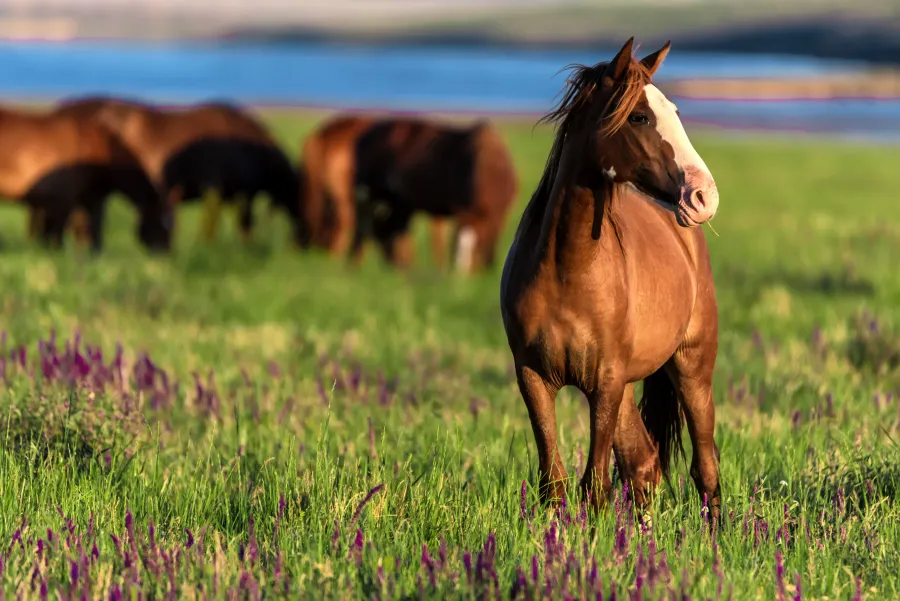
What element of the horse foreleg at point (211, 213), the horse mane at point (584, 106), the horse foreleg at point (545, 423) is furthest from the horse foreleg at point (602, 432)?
the horse foreleg at point (211, 213)

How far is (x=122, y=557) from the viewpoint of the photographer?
3.68m

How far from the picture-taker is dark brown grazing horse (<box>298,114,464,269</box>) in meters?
17.3

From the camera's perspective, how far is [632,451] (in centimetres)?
486

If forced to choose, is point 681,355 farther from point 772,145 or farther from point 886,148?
point 886,148

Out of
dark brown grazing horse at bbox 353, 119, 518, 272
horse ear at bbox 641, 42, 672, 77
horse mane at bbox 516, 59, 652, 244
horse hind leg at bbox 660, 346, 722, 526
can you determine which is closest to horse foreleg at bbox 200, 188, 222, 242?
dark brown grazing horse at bbox 353, 119, 518, 272

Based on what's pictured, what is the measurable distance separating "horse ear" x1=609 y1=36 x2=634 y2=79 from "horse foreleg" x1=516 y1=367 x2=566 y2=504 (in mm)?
1108

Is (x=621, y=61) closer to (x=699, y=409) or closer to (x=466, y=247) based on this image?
(x=699, y=409)

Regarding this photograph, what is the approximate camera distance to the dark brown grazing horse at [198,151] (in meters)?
17.2

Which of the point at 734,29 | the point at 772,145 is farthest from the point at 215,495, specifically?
the point at 734,29

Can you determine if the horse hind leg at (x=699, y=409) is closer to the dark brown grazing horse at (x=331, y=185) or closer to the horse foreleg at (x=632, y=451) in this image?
the horse foreleg at (x=632, y=451)

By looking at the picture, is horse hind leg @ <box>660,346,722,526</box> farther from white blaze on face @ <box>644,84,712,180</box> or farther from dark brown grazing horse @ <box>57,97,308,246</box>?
dark brown grazing horse @ <box>57,97,308,246</box>

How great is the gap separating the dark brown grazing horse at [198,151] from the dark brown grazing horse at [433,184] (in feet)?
→ 4.30

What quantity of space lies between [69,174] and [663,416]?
10952 mm

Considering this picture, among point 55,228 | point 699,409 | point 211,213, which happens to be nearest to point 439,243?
point 211,213
